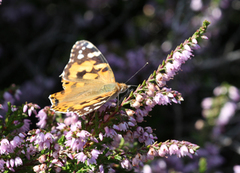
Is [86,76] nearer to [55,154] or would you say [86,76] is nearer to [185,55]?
[55,154]

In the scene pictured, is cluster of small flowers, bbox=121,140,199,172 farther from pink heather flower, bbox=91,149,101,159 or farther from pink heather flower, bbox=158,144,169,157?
pink heather flower, bbox=91,149,101,159

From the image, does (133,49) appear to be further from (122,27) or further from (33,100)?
(33,100)

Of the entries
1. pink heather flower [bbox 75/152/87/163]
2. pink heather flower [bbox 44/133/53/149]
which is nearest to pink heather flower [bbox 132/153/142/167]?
pink heather flower [bbox 75/152/87/163]

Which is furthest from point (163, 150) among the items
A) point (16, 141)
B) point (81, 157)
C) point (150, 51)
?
point (150, 51)

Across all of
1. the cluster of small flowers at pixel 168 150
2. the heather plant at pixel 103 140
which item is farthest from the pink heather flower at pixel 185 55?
the cluster of small flowers at pixel 168 150

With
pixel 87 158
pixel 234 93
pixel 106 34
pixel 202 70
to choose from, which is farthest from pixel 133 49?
pixel 87 158

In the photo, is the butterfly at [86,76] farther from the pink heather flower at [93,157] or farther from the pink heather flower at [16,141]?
the pink heather flower at [93,157]
